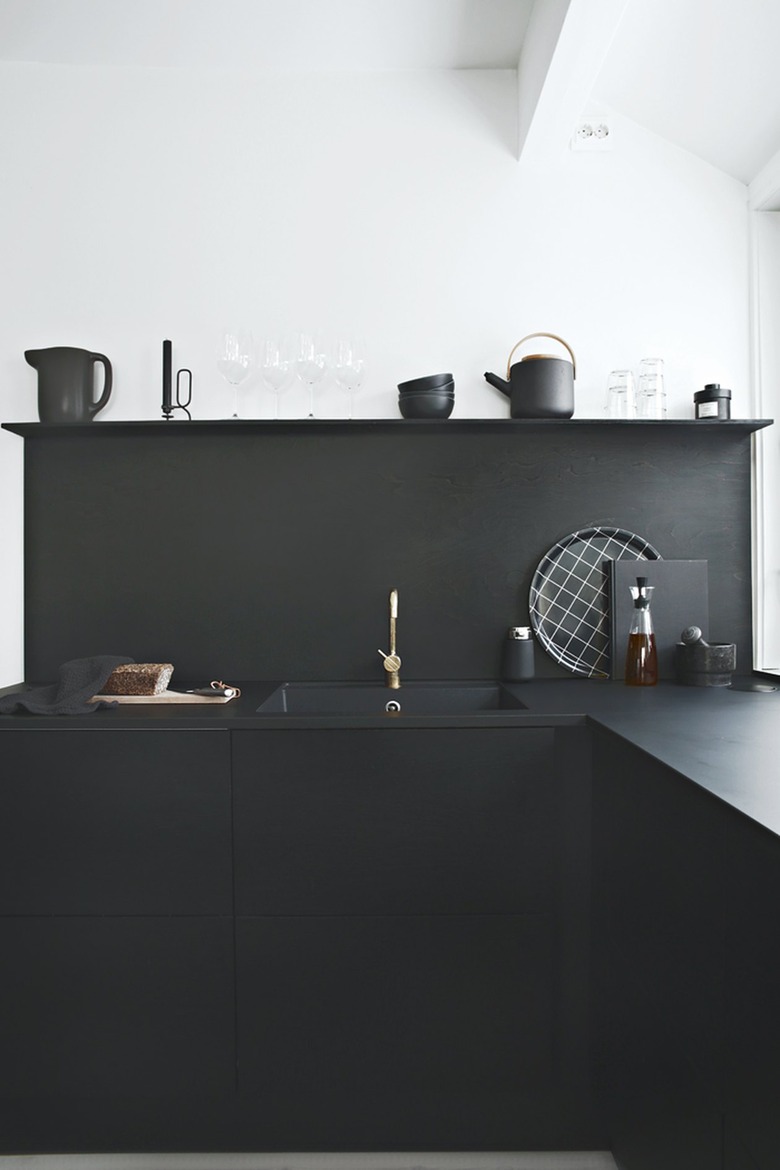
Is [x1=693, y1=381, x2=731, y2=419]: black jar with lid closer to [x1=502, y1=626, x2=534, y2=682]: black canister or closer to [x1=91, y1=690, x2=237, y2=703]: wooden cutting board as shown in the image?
[x1=502, y1=626, x2=534, y2=682]: black canister

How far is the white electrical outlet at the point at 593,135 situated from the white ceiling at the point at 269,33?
27 cm

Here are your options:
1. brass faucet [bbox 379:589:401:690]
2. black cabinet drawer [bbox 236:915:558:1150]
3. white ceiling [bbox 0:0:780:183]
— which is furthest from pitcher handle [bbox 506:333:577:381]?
black cabinet drawer [bbox 236:915:558:1150]

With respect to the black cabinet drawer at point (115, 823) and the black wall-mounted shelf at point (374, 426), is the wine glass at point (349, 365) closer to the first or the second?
the black wall-mounted shelf at point (374, 426)

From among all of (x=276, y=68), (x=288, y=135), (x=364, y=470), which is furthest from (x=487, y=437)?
(x=276, y=68)

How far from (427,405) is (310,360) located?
36cm

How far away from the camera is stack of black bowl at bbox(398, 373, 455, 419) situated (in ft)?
7.58

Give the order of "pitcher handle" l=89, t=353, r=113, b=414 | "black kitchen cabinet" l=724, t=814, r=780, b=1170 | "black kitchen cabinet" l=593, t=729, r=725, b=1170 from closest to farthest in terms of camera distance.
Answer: "black kitchen cabinet" l=724, t=814, r=780, b=1170 < "black kitchen cabinet" l=593, t=729, r=725, b=1170 < "pitcher handle" l=89, t=353, r=113, b=414

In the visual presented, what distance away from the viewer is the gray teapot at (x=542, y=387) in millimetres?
2305

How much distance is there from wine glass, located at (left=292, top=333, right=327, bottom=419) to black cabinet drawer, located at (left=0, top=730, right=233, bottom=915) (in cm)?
110

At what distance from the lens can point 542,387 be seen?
2.31 metres

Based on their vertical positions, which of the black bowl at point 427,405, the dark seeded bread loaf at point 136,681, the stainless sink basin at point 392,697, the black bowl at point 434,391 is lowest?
the stainless sink basin at point 392,697

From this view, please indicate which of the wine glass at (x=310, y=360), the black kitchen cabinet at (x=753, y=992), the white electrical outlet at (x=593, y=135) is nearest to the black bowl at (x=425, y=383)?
the wine glass at (x=310, y=360)

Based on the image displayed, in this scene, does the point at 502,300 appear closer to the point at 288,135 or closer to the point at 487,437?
the point at 487,437

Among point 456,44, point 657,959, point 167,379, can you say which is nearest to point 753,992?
point 657,959
